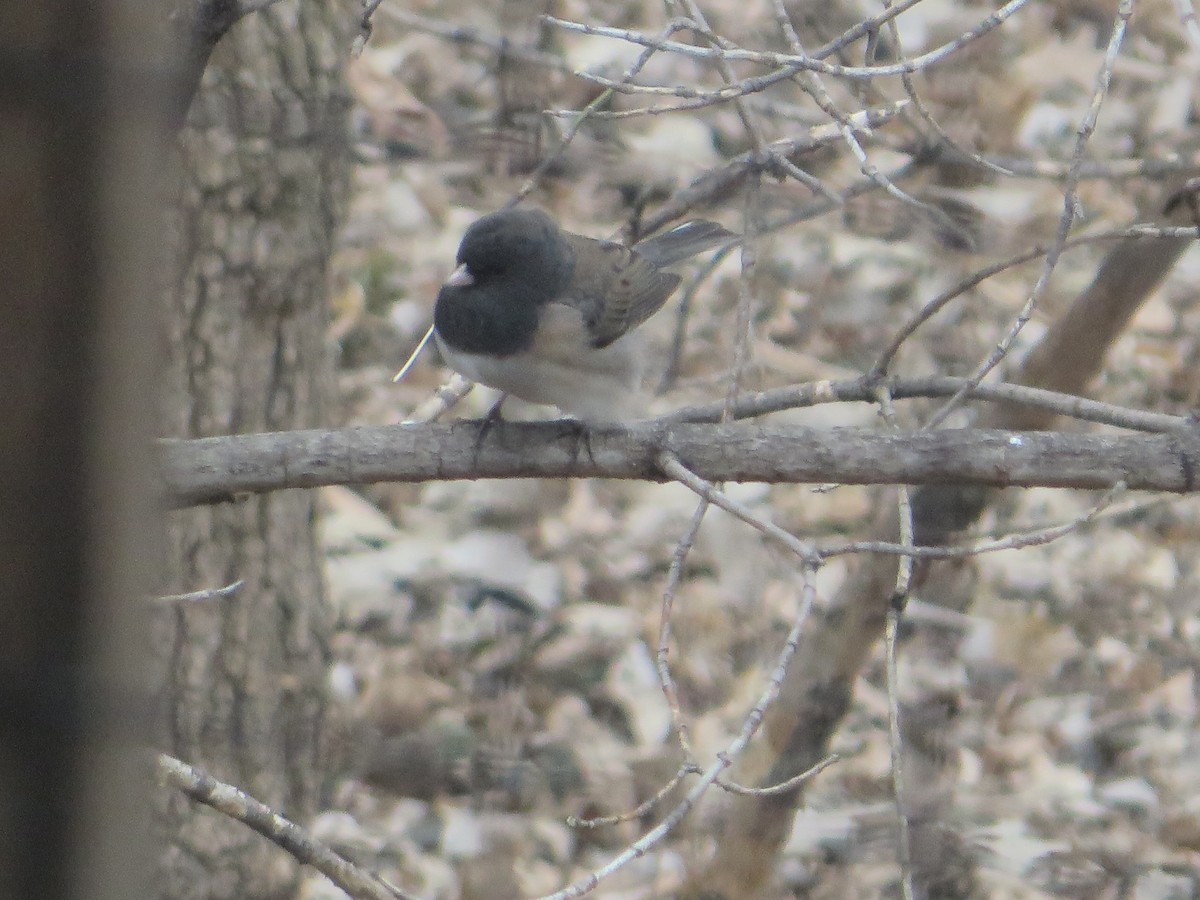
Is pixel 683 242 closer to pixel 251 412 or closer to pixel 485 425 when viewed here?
pixel 251 412

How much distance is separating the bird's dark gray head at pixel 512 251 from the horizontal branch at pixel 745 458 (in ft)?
2.82

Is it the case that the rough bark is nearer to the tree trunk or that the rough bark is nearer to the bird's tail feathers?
the tree trunk

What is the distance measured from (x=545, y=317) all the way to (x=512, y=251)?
168 mm

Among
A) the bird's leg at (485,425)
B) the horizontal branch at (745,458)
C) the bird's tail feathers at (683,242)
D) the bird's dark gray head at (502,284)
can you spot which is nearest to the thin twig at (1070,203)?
the horizontal branch at (745,458)

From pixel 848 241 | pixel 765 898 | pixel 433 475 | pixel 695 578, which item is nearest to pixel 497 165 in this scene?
pixel 433 475

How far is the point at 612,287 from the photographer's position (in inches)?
133

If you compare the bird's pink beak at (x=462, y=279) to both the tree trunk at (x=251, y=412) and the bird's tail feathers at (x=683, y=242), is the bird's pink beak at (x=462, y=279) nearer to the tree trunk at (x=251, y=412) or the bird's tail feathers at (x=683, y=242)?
the tree trunk at (x=251, y=412)

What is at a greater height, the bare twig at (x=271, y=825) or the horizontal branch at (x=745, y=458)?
the horizontal branch at (x=745, y=458)

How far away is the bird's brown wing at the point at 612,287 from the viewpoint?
3215mm

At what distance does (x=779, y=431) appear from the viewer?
219 centimetres

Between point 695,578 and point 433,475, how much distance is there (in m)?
3.09

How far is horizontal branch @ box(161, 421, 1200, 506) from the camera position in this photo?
215 centimetres

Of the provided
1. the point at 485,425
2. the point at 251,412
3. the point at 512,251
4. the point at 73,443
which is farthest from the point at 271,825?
the point at 73,443

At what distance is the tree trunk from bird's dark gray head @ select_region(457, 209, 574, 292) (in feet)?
1.65
